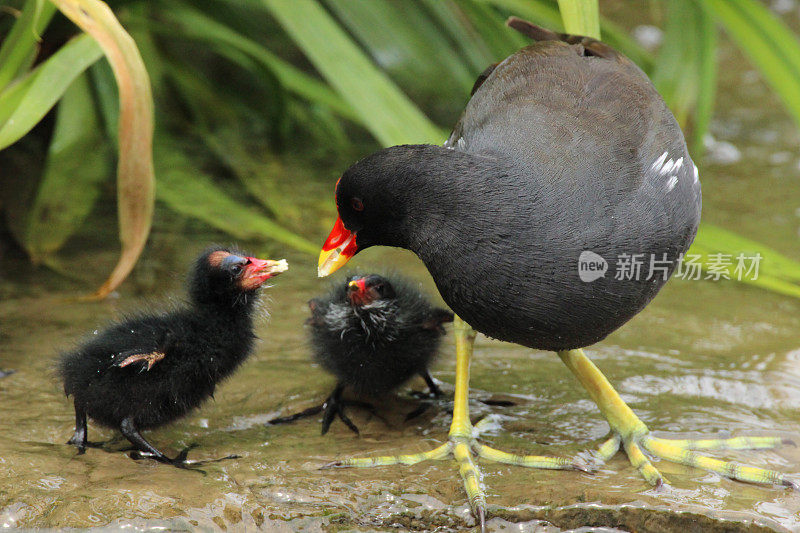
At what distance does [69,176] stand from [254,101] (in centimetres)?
185

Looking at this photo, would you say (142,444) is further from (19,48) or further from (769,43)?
(769,43)

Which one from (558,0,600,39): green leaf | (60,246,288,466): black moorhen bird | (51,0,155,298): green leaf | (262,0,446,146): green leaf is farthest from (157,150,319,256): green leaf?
(558,0,600,39): green leaf

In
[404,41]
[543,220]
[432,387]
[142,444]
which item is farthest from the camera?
[404,41]

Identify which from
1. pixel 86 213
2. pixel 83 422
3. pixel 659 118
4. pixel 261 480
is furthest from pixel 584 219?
pixel 86 213

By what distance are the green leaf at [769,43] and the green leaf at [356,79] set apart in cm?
125

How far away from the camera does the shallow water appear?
2275mm

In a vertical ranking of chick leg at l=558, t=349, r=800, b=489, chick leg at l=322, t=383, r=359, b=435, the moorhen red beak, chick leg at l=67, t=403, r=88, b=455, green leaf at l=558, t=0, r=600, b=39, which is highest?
green leaf at l=558, t=0, r=600, b=39

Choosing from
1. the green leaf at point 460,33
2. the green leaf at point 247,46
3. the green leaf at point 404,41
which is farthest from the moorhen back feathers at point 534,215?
the green leaf at point 460,33

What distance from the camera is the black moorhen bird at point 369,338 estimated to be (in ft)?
9.41

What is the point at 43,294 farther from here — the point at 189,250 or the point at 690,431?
the point at 690,431

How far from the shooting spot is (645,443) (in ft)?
8.87

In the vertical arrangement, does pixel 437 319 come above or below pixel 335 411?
above

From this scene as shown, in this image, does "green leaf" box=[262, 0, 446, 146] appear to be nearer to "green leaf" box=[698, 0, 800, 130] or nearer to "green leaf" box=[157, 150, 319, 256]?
"green leaf" box=[157, 150, 319, 256]

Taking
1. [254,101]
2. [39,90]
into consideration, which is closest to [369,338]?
[39,90]
